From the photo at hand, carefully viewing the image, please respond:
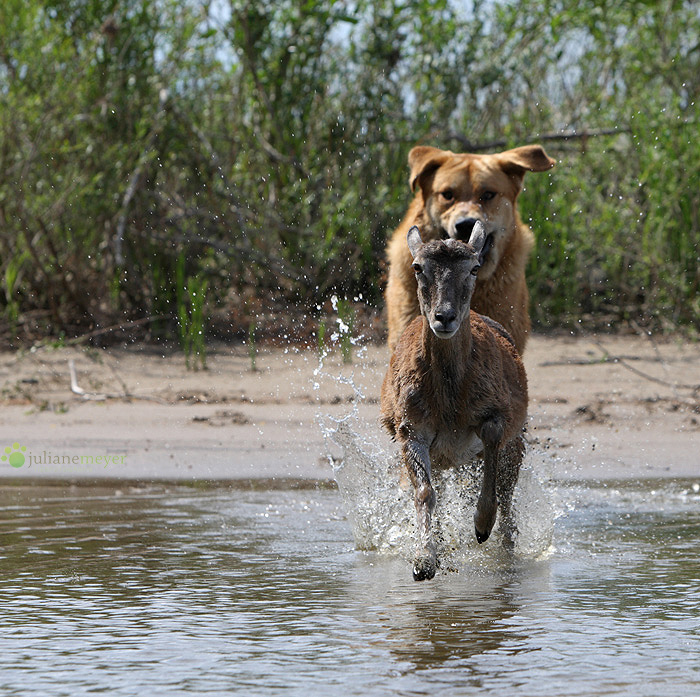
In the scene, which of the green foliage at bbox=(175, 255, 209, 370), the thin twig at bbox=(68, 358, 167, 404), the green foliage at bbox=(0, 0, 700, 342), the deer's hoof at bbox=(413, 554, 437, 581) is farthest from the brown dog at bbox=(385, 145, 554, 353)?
the green foliage at bbox=(0, 0, 700, 342)

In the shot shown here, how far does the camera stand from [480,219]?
6.30 meters

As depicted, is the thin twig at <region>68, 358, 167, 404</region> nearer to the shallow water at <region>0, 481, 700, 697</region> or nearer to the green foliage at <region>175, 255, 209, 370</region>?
the green foliage at <region>175, 255, 209, 370</region>

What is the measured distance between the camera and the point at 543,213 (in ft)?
39.2

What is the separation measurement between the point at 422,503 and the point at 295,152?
8.15 metres

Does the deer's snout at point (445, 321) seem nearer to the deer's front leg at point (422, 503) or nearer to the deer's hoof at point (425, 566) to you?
the deer's front leg at point (422, 503)

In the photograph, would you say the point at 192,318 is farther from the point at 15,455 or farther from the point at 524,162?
the point at 524,162

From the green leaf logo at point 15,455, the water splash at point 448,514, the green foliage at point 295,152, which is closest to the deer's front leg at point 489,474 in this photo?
the water splash at point 448,514

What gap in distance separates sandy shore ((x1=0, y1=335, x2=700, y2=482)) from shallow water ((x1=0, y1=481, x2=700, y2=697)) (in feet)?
3.44

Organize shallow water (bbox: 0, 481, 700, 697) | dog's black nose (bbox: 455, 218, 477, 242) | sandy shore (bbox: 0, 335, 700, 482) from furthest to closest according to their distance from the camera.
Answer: sandy shore (bbox: 0, 335, 700, 482), dog's black nose (bbox: 455, 218, 477, 242), shallow water (bbox: 0, 481, 700, 697)

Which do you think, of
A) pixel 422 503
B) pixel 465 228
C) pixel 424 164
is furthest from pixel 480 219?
pixel 422 503

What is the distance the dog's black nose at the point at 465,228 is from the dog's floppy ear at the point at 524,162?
0.71 m

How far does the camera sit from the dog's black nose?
6270 millimetres

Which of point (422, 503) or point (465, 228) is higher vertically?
point (465, 228)

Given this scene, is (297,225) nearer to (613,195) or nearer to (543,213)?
(543,213)
